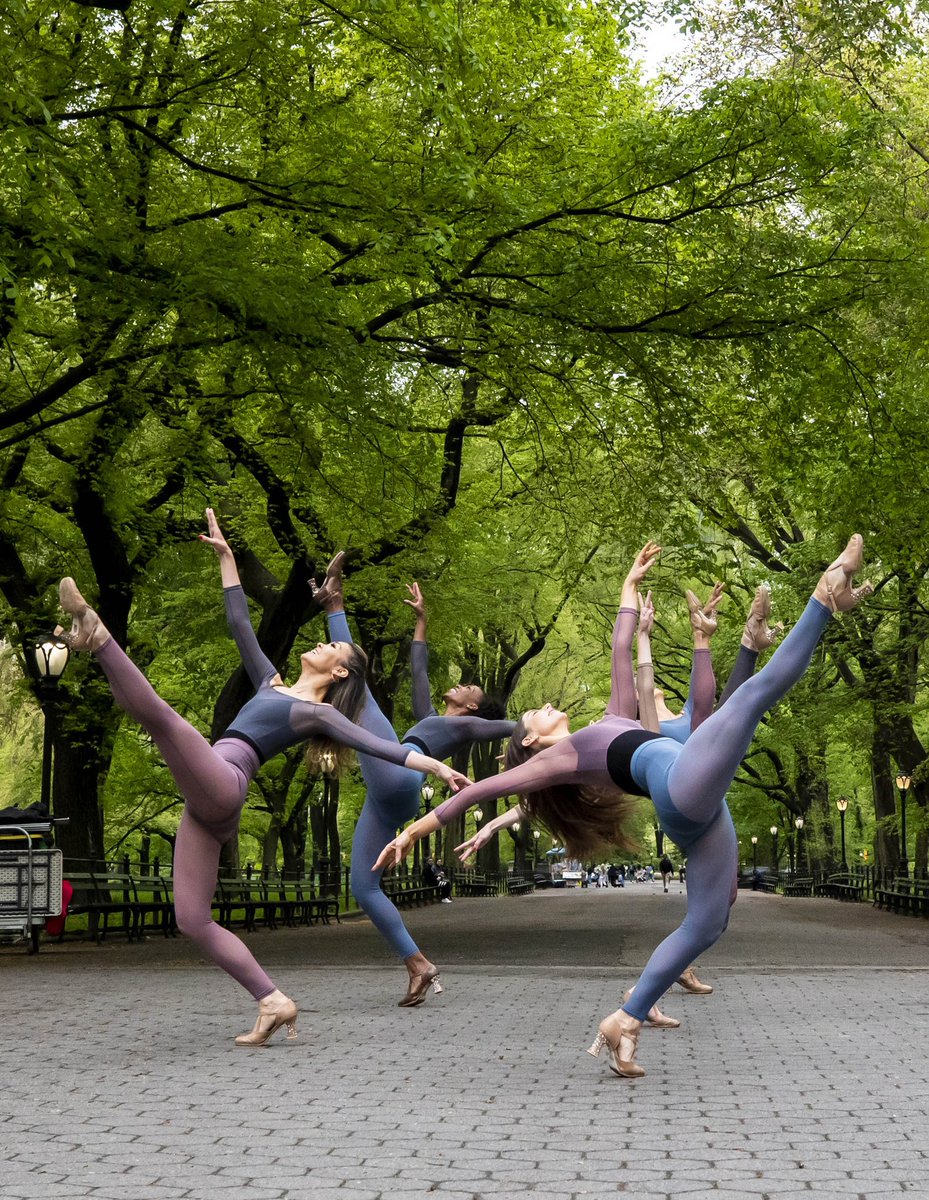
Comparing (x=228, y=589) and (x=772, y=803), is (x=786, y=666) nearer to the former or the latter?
(x=228, y=589)

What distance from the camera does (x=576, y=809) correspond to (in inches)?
303

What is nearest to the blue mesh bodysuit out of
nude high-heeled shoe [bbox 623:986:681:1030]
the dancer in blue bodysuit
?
the dancer in blue bodysuit

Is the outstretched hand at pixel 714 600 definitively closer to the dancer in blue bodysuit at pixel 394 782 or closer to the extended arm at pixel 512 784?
the dancer in blue bodysuit at pixel 394 782

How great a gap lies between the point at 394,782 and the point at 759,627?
3.70 metres

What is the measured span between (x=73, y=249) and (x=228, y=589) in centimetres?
568

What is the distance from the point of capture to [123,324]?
48.4 feet

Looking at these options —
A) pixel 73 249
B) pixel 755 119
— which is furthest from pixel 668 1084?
pixel 755 119

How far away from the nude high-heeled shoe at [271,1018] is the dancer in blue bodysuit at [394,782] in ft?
6.40

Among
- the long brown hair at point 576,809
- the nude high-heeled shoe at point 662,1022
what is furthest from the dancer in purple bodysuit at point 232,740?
the nude high-heeled shoe at point 662,1022

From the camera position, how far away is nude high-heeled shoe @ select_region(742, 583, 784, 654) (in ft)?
22.2

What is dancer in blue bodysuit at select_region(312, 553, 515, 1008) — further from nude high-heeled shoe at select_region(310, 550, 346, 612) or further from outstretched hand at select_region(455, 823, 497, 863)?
outstretched hand at select_region(455, 823, 497, 863)

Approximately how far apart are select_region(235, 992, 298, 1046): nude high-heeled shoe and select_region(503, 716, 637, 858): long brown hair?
65.4 inches

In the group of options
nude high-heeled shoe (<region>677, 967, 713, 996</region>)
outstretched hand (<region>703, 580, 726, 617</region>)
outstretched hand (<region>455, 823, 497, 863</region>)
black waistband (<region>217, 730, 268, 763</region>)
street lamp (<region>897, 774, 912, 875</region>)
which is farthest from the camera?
street lamp (<region>897, 774, 912, 875</region>)

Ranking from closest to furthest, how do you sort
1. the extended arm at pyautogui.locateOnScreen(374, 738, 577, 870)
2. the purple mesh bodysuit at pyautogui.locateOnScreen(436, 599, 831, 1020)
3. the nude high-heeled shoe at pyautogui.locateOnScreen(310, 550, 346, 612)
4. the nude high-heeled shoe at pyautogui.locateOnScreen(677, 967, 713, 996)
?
the purple mesh bodysuit at pyautogui.locateOnScreen(436, 599, 831, 1020)
the extended arm at pyautogui.locateOnScreen(374, 738, 577, 870)
the nude high-heeled shoe at pyautogui.locateOnScreen(310, 550, 346, 612)
the nude high-heeled shoe at pyautogui.locateOnScreen(677, 967, 713, 996)
